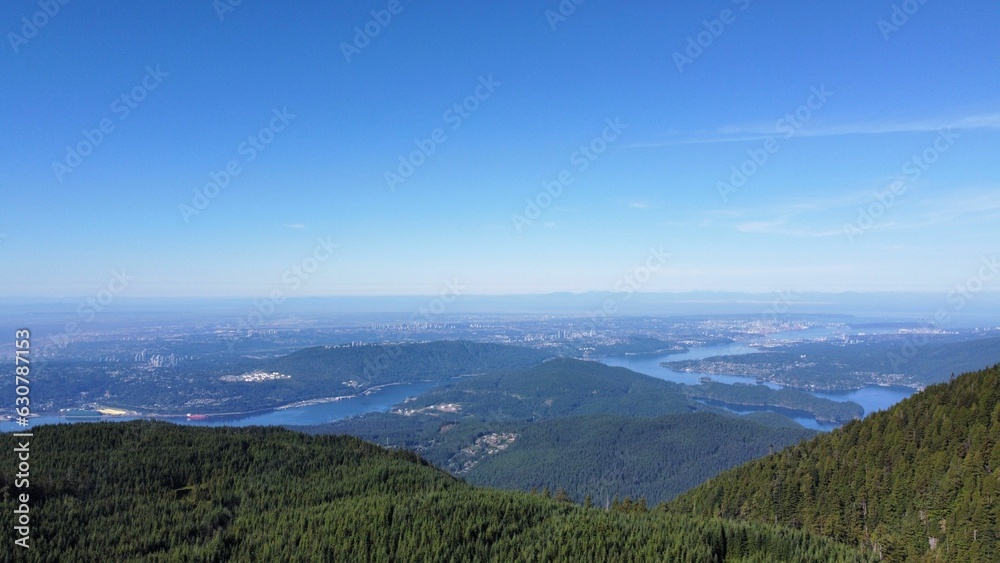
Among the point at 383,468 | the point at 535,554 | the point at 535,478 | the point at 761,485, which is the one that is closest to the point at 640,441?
the point at 535,478

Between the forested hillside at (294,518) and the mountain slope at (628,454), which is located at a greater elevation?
the forested hillside at (294,518)

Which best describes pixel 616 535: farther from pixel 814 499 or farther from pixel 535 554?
pixel 814 499

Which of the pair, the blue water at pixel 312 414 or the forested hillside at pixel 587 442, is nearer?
the forested hillside at pixel 587 442

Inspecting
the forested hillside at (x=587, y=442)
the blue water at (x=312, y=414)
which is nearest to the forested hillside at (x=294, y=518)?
the forested hillside at (x=587, y=442)

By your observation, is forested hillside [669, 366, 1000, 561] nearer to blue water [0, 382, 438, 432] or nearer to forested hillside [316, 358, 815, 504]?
forested hillside [316, 358, 815, 504]

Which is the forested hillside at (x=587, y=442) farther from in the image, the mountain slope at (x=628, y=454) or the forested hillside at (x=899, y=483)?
the forested hillside at (x=899, y=483)

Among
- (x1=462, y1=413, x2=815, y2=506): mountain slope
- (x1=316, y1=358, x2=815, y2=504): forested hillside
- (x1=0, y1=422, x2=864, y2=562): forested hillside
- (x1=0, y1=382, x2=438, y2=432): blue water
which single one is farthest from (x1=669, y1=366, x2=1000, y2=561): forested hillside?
(x1=0, y1=382, x2=438, y2=432): blue water
